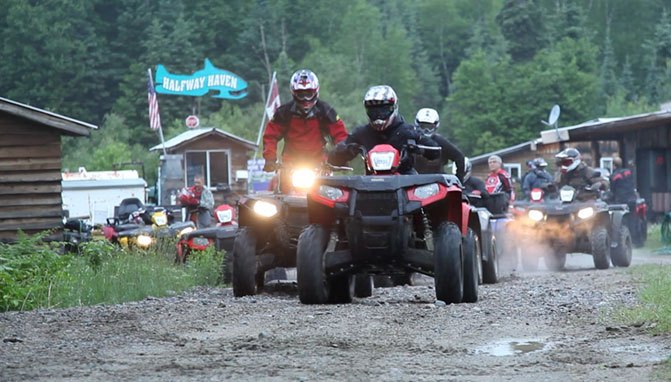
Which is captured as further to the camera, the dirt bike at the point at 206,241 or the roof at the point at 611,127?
the roof at the point at 611,127

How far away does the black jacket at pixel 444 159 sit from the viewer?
14.4 metres

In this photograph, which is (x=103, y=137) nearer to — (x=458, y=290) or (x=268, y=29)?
(x=268, y=29)

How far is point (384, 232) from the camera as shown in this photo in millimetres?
12203

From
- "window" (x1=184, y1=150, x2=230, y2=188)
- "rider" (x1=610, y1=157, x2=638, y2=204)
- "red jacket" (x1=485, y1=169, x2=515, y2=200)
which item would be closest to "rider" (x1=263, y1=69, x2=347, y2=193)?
"red jacket" (x1=485, y1=169, x2=515, y2=200)

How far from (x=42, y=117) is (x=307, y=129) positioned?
9.00 metres

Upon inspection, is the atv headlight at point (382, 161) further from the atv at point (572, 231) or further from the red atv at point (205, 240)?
the atv at point (572, 231)

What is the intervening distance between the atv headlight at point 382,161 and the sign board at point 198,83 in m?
33.9

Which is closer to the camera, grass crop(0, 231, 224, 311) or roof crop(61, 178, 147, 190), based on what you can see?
grass crop(0, 231, 224, 311)

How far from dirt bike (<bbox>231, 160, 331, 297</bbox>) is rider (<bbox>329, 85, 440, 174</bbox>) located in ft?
3.13

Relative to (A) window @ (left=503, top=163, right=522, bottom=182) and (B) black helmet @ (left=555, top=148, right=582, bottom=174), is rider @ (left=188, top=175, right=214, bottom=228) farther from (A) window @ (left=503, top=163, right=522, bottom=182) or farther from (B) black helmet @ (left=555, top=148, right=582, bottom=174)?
(A) window @ (left=503, top=163, right=522, bottom=182)

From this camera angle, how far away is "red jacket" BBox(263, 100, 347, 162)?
15352 millimetres

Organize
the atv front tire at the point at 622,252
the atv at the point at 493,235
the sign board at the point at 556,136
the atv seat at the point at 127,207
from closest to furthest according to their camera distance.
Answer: the atv at the point at 493,235
the atv front tire at the point at 622,252
the atv seat at the point at 127,207
the sign board at the point at 556,136

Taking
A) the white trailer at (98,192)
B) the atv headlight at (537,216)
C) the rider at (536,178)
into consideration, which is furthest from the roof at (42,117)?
the white trailer at (98,192)

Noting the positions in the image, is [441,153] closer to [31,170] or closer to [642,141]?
[31,170]
